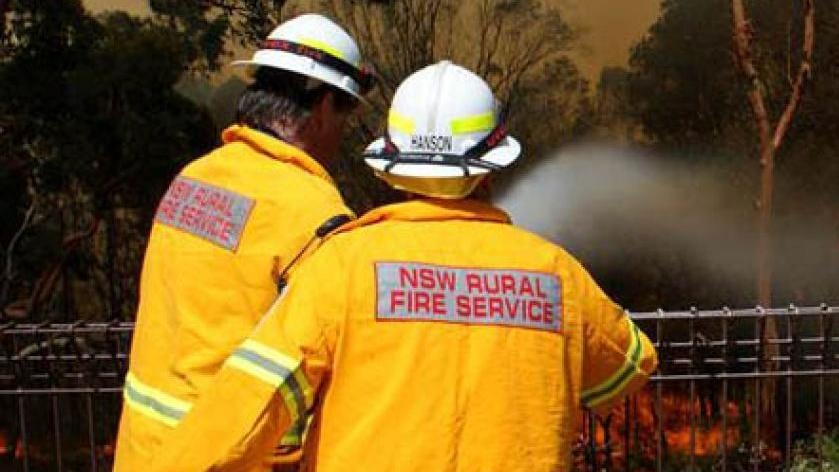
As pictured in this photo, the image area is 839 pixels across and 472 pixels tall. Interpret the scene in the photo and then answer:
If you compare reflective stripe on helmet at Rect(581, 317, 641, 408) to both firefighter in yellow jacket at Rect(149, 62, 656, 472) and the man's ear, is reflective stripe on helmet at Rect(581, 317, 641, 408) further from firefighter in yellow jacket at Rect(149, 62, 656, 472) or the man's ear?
the man's ear

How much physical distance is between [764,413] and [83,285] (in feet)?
28.4

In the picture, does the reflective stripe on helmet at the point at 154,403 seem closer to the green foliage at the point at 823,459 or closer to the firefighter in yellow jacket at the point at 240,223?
the firefighter in yellow jacket at the point at 240,223

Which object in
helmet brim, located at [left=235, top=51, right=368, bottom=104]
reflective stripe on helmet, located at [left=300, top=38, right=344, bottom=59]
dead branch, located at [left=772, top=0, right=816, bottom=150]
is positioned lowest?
helmet brim, located at [left=235, top=51, right=368, bottom=104]

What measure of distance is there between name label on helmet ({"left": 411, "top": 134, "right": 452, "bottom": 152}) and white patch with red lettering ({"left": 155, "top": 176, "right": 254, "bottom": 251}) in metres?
0.47

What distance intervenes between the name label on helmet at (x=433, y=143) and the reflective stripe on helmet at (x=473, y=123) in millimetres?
23

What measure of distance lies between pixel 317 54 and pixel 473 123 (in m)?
0.57

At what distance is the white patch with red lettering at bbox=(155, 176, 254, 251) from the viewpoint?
2.33 meters

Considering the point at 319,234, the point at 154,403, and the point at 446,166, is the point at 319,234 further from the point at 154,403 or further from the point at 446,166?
the point at 154,403

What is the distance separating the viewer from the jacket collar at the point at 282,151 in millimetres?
2389

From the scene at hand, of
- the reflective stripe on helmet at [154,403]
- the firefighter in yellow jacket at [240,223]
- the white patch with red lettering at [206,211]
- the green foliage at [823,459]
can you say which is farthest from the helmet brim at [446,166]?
the green foliage at [823,459]

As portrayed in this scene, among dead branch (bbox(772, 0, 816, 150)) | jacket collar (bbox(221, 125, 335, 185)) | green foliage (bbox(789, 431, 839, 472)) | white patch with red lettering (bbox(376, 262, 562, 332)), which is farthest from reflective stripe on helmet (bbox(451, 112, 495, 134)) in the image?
dead branch (bbox(772, 0, 816, 150))

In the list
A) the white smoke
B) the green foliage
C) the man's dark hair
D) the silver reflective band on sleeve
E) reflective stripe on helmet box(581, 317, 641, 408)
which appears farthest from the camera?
the white smoke

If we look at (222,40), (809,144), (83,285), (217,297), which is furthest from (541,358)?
(83,285)

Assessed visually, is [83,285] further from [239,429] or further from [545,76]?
[239,429]
